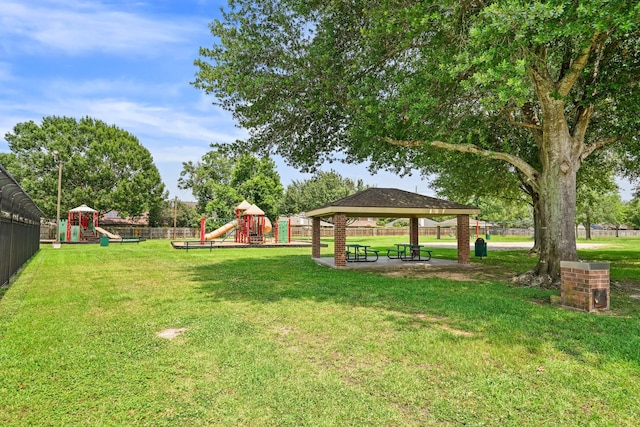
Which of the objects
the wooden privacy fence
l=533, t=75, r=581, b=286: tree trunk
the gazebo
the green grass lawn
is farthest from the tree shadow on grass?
the wooden privacy fence

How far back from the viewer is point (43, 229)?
3541 centimetres

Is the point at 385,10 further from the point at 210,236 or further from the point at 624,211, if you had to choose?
the point at 624,211

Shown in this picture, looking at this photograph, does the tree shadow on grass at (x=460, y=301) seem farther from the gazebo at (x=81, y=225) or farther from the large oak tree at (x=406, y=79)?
the gazebo at (x=81, y=225)

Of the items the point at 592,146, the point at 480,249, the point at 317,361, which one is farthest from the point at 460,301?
the point at 480,249

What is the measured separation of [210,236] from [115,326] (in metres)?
27.5

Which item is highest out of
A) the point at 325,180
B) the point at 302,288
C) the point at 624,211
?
the point at 325,180

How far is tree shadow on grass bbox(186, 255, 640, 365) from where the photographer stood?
5.04 m

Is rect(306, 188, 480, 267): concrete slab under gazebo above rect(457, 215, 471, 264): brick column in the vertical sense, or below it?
above

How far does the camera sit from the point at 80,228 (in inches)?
1235

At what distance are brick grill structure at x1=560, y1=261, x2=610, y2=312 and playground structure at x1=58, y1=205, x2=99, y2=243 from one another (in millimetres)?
32894

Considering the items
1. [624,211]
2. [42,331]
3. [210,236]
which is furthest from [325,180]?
[42,331]

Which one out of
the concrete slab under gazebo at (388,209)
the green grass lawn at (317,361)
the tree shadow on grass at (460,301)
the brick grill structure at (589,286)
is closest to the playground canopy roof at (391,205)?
the concrete slab under gazebo at (388,209)

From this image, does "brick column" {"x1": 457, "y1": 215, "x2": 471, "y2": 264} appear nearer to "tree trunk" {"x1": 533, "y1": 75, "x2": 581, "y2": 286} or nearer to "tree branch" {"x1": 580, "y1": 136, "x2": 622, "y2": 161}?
"tree trunk" {"x1": 533, "y1": 75, "x2": 581, "y2": 286}

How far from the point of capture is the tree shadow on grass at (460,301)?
504cm
